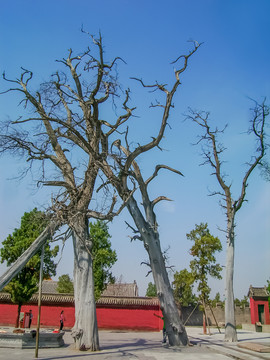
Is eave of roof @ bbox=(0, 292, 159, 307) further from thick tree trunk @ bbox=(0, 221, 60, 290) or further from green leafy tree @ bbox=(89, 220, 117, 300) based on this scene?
thick tree trunk @ bbox=(0, 221, 60, 290)

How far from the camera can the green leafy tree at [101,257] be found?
23.5m

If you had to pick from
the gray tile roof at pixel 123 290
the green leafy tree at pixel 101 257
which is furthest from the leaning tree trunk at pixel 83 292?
the gray tile roof at pixel 123 290

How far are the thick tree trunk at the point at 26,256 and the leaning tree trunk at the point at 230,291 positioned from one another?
766 cm

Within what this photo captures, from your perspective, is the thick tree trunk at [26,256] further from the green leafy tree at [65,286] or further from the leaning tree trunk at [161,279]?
the green leafy tree at [65,286]

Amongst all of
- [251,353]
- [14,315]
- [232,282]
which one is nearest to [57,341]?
[251,353]

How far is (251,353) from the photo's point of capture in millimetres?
9219

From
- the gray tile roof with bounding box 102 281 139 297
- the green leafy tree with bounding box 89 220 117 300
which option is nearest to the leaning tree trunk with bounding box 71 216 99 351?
the green leafy tree with bounding box 89 220 117 300

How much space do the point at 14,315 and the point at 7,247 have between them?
5.82 meters

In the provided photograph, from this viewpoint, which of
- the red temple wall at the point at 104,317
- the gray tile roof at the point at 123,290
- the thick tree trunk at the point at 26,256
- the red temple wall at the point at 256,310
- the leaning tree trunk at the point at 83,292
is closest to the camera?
the thick tree trunk at the point at 26,256

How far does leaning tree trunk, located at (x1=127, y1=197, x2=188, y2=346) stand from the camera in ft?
35.6

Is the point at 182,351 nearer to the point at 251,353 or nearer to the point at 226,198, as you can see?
the point at 251,353

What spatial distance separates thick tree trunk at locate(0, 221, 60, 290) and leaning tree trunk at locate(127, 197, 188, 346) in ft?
10.2

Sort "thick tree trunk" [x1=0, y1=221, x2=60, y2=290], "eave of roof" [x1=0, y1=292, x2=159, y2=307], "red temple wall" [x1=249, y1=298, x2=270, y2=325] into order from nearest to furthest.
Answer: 1. "thick tree trunk" [x1=0, y1=221, x2=60, y2=290]
2. "eave of roof" [x1=0, y1=292, x2=159, y2=307]
3. "red temple wall" [x1=249, y1=298, x2=270, y2=325]

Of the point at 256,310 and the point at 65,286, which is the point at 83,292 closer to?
the point at 256,310
